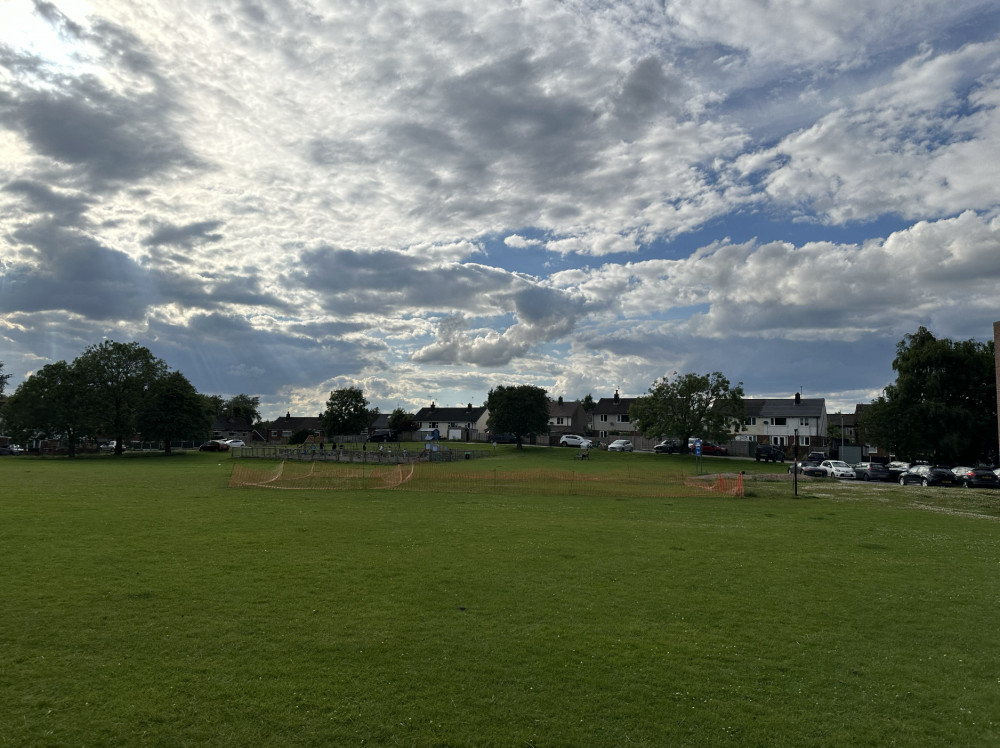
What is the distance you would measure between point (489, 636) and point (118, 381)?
296 feet

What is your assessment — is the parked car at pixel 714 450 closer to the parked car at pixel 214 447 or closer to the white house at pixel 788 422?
the white house at pixel 788 422

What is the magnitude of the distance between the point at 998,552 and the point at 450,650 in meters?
18.4

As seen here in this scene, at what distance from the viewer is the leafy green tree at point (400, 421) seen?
138750 mm

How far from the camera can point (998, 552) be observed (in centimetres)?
1983

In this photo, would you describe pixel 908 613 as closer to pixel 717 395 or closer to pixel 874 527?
pixel 874 527

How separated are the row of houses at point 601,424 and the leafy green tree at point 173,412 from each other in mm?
24158

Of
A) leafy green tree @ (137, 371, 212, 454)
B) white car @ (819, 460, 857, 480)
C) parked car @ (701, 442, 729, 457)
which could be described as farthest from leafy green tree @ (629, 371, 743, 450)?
leafy green tree @ (137, 371, 212, 454)

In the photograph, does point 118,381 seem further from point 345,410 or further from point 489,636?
point 489,636

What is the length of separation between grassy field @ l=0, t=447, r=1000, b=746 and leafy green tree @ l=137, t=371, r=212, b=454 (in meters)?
67.6

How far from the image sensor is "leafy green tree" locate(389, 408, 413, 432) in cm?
13875

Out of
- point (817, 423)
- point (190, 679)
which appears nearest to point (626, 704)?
point (190, 679)

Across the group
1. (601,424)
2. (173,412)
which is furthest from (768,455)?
(173,412)

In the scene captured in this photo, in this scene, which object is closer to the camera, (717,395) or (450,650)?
(450,650)

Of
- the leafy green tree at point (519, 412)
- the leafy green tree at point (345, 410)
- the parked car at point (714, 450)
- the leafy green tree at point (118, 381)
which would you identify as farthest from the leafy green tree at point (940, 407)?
the leafy green tree at point (118, 381)
